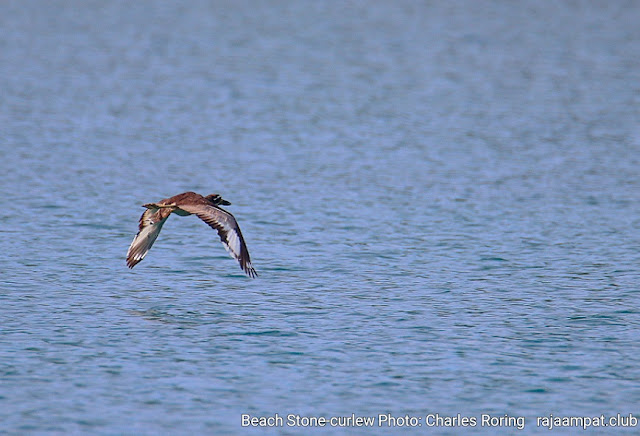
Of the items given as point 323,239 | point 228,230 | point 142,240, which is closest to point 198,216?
point 228,230

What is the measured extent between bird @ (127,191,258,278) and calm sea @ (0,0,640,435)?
66cm

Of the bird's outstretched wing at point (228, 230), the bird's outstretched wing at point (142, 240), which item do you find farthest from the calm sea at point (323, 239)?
the bird's outstretched wing at point (228, 230)

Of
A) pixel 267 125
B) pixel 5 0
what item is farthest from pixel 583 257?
pixel 5 0

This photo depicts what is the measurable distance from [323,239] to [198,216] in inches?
215

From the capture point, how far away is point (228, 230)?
15.0m

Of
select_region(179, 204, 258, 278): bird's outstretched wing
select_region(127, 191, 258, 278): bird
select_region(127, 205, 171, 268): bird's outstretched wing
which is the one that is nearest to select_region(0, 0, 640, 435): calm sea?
select_region(127, 205, 171, 268): bird's outstretched wing

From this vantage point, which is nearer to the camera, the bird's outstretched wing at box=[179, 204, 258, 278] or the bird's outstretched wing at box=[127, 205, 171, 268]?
the bird's outstretched wing at box=[179, 204, 258, 278]

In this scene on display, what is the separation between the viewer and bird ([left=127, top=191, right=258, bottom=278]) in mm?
14914

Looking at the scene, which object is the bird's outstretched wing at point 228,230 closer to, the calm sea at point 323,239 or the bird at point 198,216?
the bird at point 198,216

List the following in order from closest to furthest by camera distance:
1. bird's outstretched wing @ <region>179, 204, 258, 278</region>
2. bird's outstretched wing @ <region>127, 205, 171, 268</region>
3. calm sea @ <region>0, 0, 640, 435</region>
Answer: calm sea @ <region>0, 0, 640, 435</region> < bird's outstretched wing @ <region>179, 204, 258, 278</region> < bird's outstretched wing @ <region>127, 205, 171, 268</region>

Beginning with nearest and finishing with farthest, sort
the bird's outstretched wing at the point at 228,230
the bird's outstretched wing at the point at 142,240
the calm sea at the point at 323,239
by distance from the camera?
1. the calm sea at the point at 323,239
2. the bird's outstretched wing at the point at 228,230
3. the bird's outstretched wing at the point at 142,240

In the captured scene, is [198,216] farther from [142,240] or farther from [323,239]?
[323,239]

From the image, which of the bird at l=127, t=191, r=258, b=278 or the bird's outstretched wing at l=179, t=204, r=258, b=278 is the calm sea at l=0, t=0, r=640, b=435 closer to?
the bird at l=127, t=191, r=258, b=278

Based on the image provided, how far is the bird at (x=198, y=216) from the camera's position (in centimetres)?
1491
